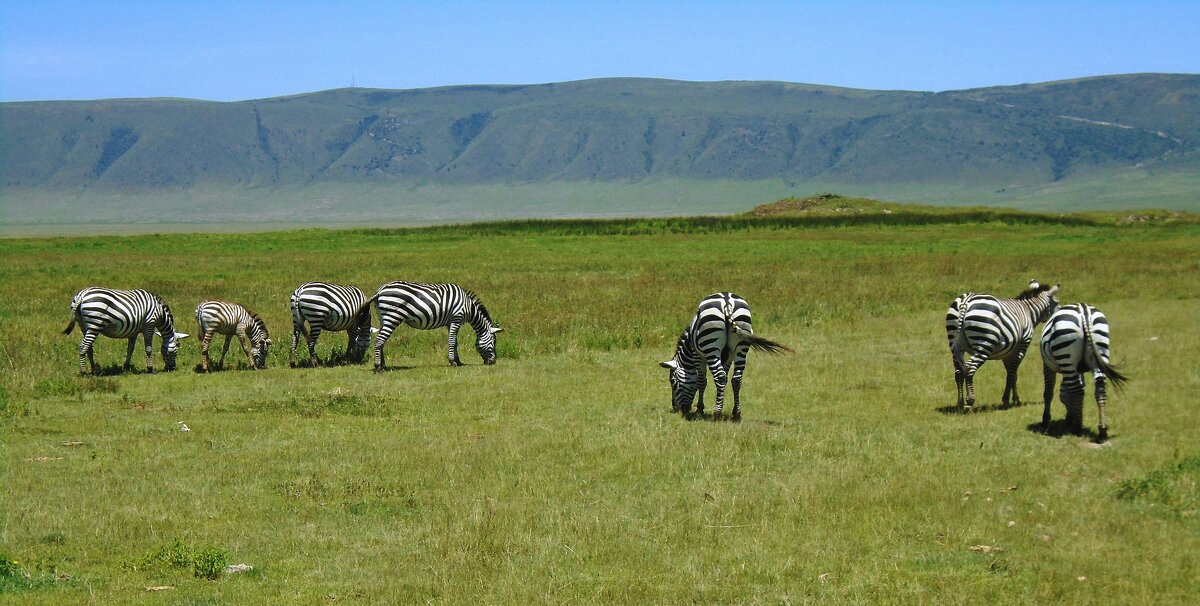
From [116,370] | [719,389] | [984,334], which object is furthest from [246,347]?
[984,334]

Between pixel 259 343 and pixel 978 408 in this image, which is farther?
pixel 259 343

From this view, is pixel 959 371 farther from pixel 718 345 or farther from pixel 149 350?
pixel 149 350

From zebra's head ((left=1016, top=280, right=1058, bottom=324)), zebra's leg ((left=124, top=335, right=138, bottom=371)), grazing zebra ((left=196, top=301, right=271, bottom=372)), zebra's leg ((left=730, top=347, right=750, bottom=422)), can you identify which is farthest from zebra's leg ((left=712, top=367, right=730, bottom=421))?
zebra's leg ((left=124, top=335, right=138, bottom=371))

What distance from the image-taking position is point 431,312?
21875 millimetres

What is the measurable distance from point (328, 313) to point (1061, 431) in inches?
521

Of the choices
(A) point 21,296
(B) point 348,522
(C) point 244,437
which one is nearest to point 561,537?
(B) point 348,522

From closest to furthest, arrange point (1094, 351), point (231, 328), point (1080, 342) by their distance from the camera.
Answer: point (1094, 351) < point (1080, 342) < point (231, 328)

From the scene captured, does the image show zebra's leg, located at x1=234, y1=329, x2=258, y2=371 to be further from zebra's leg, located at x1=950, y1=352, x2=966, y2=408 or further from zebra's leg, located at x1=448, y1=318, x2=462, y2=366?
zebra's leg, located at x1=950, y1=352, x2=966, y2=408

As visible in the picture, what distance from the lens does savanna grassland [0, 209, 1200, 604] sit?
9398 mm

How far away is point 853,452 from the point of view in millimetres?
13703

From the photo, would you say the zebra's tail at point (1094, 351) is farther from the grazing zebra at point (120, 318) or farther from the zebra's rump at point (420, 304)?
the grazing zebra at point (120, 318)

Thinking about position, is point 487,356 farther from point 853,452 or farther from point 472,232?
point 472,232

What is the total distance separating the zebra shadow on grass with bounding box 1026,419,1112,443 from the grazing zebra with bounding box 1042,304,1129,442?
0.08 meters

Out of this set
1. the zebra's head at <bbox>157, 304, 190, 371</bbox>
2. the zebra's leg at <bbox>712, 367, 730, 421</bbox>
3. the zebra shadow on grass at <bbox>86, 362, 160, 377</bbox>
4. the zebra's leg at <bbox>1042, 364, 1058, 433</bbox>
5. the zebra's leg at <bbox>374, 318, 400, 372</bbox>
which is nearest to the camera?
the zebra's leg at <bbox>1042, 364, 1058, 433</bbox>
